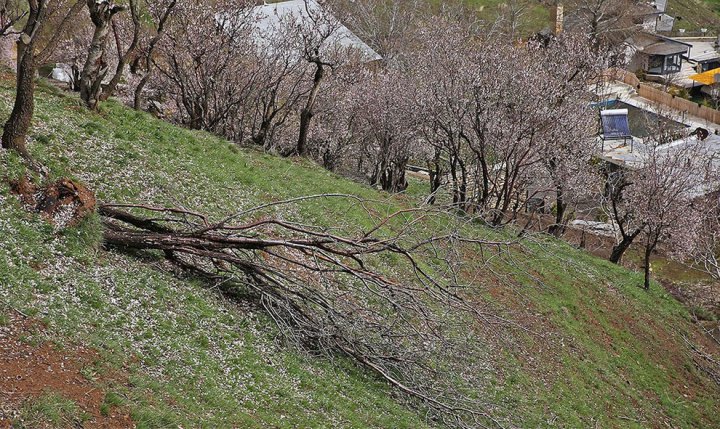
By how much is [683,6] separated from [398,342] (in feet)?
360

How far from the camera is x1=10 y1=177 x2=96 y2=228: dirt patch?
559 inches

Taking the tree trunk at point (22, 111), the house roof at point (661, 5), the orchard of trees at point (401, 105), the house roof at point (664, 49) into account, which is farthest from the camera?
the house roof at point (661, 5)

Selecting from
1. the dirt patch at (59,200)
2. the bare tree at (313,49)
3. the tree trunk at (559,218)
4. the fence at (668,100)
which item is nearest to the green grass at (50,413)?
the dirt patch at (59,200)

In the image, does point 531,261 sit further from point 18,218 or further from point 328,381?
point 18,218

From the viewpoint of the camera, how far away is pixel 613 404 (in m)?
21.4

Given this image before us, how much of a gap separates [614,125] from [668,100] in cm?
1890

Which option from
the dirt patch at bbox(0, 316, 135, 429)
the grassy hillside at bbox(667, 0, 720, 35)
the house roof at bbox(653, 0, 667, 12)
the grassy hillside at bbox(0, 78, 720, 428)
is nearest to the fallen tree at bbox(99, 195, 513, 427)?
the grassy hillside at bbox(0, 78, 720, 428)

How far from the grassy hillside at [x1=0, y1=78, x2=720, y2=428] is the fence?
40885mm

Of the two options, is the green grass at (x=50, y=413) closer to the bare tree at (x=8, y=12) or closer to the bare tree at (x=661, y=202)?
the bare tree at (x=8, y=12)

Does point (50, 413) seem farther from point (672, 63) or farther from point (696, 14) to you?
point (696, 14)

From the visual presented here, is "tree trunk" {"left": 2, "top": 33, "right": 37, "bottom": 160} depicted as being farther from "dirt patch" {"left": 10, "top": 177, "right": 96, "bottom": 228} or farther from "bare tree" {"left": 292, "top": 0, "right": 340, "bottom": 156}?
"bare tree" {"left": 292, "top": 0, "right": 340, "bottom": 156}

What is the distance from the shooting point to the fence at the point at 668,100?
66875 mm

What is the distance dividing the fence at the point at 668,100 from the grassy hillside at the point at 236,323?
134 ft

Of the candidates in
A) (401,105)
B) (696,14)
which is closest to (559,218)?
(401,105)
